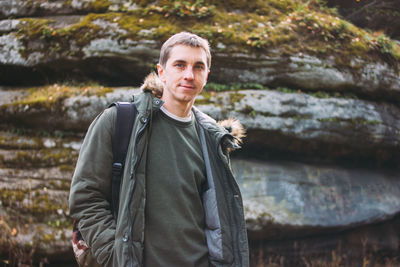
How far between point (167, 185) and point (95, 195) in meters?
0.63

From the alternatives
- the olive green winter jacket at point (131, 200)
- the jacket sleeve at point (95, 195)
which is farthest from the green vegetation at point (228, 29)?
the jacket sleeve at point (95, 195)

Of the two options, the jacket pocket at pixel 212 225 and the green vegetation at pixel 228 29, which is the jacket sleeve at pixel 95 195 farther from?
the green vegetation at pixel 228 29

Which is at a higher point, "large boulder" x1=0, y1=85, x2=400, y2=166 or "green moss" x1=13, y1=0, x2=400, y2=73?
"green moss" x1=13, y1=0, x2=400, y2=73

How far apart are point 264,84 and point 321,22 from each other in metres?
2.53

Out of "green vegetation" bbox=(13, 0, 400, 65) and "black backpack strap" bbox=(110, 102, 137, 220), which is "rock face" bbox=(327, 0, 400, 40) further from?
"black backpack strap" bbox=(110, 102, 137, 220)

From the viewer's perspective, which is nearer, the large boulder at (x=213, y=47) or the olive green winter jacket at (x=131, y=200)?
the olive green winter jacket at (x=131, y=200)

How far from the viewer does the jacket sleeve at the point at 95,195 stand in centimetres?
229

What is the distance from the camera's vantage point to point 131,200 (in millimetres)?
2227

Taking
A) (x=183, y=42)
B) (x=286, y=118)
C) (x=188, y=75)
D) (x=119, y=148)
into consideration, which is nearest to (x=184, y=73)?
(x=188, y=75)

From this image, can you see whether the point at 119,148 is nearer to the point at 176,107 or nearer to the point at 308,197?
the point at 176,107

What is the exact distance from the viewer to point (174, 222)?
7.86ft

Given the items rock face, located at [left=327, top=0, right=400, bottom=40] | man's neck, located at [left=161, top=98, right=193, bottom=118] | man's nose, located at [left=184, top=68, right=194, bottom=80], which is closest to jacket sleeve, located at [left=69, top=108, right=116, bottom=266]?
man's neck, located at [left=161, top=98, right=193, bottom=118]

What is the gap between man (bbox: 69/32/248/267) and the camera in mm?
2281

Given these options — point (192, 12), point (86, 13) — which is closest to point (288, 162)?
point (192, 12)
